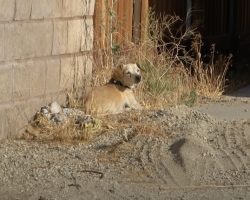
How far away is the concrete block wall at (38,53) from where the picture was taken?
930 cm

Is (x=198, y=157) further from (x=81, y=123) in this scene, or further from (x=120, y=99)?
(x=120, y=99)

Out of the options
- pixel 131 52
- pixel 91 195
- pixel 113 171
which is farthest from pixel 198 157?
pixel 131 52

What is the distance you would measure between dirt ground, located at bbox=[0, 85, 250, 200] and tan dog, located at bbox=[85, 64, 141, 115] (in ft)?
2.01

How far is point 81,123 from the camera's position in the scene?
9.71 meters

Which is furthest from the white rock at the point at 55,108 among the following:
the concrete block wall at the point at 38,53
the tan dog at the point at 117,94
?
the tan dog at the point at 117,94

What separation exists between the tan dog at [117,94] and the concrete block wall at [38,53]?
36 centimetres

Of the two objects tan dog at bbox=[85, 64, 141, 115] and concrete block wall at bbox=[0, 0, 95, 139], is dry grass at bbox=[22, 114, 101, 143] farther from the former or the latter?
tan dog at bbox=[85, 64, 141, 115]

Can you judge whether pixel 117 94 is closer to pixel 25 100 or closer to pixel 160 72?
pixel 160 72

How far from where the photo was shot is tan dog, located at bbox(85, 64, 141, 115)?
10.9 meters

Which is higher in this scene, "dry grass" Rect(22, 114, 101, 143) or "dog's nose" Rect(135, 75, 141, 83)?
"dog's nose" Rect(135, 75, 141, 83)

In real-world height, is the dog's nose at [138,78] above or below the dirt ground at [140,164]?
above

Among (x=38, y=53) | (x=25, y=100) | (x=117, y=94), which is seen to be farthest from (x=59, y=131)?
(x=117, y=94)

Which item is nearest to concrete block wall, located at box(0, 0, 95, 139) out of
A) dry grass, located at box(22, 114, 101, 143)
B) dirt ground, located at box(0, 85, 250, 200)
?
dry grass, located at box(22, 114, 101, 143)

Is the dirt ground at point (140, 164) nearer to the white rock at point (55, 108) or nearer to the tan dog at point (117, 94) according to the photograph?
the tan dog at point (117, 94)
